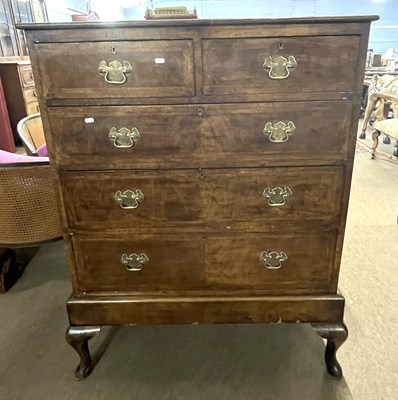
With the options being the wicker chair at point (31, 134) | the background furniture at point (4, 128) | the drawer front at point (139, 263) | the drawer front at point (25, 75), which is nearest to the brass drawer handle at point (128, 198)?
the drawer front at point (139, 263)

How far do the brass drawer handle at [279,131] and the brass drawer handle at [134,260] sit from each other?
533 mm

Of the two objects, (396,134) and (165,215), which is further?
(396,134)

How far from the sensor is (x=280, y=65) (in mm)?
1000

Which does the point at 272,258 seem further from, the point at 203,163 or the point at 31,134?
the point at 31,134

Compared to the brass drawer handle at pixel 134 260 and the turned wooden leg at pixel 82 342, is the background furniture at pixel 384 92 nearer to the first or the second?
the brass drawer handle at pixel 134 260

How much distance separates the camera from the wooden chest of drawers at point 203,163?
3.24 ft

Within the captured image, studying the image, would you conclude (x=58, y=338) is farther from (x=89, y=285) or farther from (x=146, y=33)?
(x=146, y=33)

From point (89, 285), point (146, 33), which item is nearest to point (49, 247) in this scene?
point (89, 285)

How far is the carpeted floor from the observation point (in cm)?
129

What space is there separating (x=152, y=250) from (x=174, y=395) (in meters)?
0.49

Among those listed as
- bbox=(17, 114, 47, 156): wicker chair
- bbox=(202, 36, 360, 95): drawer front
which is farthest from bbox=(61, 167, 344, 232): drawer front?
bbox=(17, 114, 47, 156): wicker chair

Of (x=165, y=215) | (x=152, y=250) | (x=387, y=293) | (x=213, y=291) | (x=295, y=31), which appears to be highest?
(x=295, y=31)

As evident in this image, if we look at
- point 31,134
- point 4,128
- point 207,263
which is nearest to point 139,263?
point 207,263

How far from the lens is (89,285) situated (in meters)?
1.25
